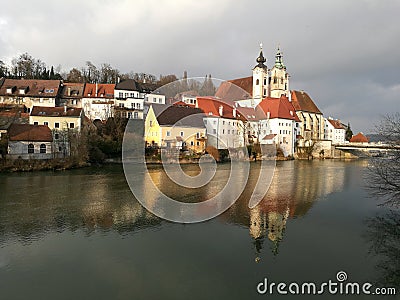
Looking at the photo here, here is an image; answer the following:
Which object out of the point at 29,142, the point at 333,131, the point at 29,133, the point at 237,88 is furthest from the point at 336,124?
the point at 29,142

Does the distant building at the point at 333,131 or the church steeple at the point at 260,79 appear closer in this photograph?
the church steeple at the point at 260,79

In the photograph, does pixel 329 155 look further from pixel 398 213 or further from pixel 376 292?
pixel 376 292

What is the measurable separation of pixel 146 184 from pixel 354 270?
43.4ft

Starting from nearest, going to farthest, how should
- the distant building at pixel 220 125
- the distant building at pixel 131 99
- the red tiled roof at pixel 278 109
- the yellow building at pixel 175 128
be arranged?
the yellow building at pixel 175 128
the distant building at pixel 220 125
the distant building at pixel 131 99
the red tiled roof at pixel 278 109

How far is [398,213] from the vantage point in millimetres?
13578

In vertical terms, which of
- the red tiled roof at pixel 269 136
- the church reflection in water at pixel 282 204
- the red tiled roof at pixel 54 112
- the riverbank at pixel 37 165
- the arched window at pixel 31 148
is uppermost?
the red tiled roof at pixel 54 112

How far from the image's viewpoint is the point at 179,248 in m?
9.21

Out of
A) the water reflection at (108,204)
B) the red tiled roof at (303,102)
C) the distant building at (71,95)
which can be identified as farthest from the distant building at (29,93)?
the red tiled roof at (303,102)

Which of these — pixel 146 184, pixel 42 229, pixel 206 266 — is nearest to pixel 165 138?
pixel 146 184

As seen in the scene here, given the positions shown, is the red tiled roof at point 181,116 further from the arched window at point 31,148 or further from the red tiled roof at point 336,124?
the red tiled roof at point 336,124

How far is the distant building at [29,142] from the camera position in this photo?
24625 mm

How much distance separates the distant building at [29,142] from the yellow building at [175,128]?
9.85 m

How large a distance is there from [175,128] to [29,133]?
565 inches

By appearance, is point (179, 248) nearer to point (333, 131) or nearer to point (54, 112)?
point (54, 112)
